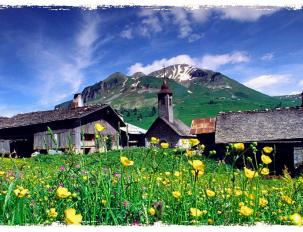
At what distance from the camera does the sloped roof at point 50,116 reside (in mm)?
35719

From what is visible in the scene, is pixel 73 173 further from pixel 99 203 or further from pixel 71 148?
pixel 99 203

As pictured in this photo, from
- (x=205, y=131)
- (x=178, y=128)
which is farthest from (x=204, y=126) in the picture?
(x=178, y=128)

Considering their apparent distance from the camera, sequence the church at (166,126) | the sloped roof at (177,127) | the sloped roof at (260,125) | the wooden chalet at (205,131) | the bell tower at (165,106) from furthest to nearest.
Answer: the bell tower at (165,106) < the church at (166,126) < the sloped roof at (177,127) < the wooden chalet at (205,131) < the sloped roof at (260,125)

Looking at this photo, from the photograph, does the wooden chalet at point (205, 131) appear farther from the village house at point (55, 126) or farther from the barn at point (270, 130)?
Answer: the village house at point (55, 126)

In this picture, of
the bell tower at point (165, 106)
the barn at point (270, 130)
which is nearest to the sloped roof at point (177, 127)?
the bell tower at point (165, 106)

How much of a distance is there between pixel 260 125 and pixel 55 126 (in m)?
18.5

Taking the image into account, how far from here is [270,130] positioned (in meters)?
29.5

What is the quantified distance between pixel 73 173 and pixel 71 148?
261mm

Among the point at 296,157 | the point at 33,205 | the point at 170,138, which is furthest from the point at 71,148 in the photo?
the point at 170,138

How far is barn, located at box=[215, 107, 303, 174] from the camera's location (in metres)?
26.3

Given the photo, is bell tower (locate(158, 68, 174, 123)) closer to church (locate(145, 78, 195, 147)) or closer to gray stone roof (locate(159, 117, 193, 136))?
church (locate(145, 78, 195, 147))

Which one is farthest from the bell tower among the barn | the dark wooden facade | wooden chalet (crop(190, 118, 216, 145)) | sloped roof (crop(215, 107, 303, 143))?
sloped roof (crop(215, 107, 303, 143))

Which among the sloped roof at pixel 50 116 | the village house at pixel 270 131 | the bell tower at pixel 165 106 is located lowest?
the village house at pixel 270 131

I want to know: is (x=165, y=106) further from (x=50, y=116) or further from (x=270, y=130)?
(x=270, y=130)
